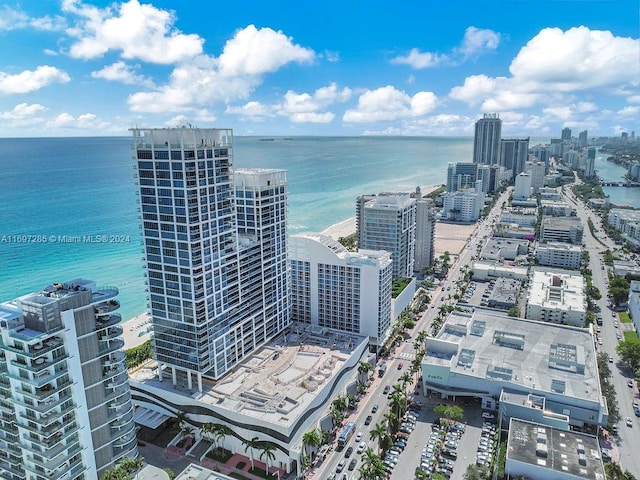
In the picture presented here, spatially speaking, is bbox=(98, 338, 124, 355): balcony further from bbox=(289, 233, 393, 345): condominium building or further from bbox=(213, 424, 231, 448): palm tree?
bbox=(289, 233, 393, 345): condominium building

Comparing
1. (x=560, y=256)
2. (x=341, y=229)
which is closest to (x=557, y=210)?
(x=560, y=256)

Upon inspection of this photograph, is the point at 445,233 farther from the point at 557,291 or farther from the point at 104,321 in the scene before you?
the point at 104,321

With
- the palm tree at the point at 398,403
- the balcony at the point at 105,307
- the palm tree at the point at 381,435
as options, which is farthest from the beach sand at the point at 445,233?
the balcony at the point at 105,307

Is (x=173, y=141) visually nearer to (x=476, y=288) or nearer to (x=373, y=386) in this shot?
(x=373, y=386)

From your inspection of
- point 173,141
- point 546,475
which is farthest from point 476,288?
point 173,141

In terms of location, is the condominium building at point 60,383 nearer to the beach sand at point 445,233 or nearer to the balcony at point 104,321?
the balcony at point 104,321

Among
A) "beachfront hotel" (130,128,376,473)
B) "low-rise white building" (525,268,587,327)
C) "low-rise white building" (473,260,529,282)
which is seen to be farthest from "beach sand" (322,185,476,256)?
"beachfront hotel" (130,128,376,473)

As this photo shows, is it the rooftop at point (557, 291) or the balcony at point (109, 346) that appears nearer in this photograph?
the balcony at point (109, 346)
